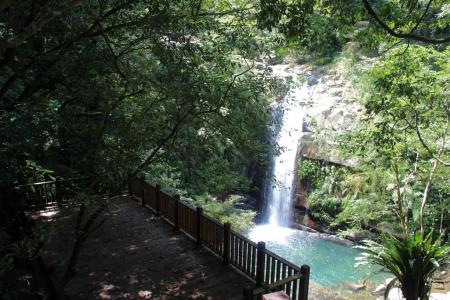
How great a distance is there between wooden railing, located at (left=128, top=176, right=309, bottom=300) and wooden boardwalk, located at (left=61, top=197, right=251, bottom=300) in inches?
7.6

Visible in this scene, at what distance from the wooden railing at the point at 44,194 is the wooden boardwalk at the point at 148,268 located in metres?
1.79

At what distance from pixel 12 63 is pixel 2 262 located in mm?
2998

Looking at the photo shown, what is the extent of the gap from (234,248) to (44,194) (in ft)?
17.8

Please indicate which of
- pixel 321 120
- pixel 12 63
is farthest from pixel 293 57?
pixel 12 63

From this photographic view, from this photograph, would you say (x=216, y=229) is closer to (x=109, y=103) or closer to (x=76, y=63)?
(x=109, y=103)

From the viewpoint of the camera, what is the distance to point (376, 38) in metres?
4.59

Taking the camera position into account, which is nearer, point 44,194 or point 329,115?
point 44,194

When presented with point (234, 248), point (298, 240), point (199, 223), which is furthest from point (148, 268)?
point (298, 240)

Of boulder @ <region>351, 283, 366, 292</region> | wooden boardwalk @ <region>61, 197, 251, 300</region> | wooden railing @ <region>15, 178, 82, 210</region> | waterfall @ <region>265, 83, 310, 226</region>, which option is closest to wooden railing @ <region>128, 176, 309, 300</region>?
wooden boardwalk @ <region>61, 197, 251, 300</region>

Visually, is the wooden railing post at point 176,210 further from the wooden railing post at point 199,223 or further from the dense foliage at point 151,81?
the dense foliage at point 151,81

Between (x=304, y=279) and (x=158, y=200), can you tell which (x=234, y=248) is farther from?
(x=158, y=200)

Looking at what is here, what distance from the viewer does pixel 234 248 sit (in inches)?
240

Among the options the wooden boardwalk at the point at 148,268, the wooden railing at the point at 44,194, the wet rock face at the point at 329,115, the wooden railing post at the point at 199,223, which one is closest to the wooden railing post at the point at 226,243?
the wooden boardwalk at the point at 148,268

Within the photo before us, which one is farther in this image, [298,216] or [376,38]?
[298,216]
